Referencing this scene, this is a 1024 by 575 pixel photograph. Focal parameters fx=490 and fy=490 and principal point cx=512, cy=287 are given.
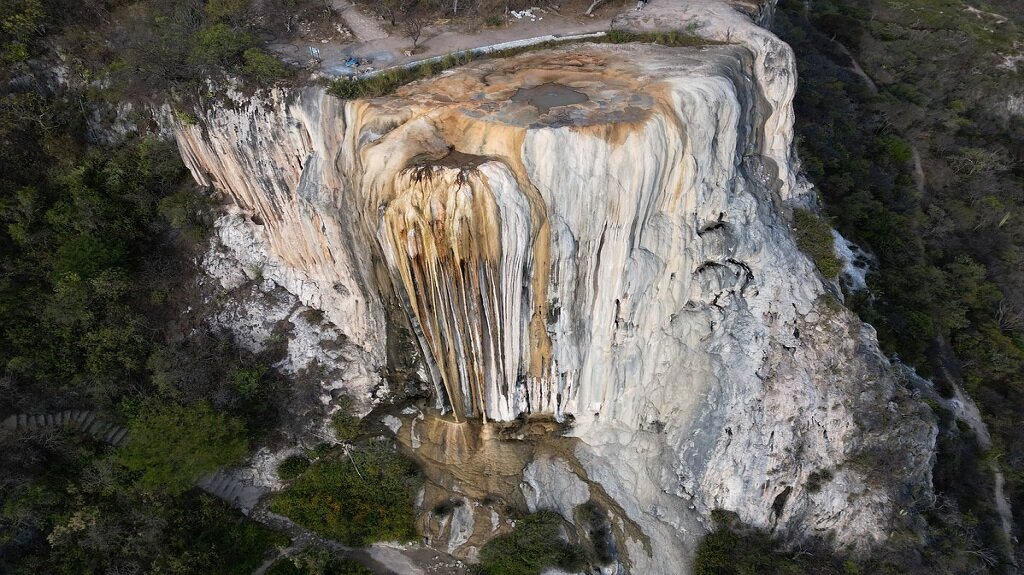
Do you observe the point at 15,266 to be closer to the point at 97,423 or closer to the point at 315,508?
the point at 97,423

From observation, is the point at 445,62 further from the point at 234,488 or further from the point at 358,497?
the point at 234,488

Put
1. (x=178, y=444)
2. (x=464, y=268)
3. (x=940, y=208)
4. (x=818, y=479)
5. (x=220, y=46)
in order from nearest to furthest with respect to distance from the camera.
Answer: (x=464, y=268)
(x=818, y=479)
(x=220, y=46)
(x=178, y=444)
(x=940, y=208)

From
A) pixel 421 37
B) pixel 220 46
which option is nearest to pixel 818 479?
pixel 421 37

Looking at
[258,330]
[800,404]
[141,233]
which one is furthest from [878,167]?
[141,233]

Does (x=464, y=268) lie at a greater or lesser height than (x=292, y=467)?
greater

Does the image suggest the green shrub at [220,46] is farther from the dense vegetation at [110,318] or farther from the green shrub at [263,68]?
the green shrub at [263,68]

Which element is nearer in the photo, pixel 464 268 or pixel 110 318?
pixel 464 268

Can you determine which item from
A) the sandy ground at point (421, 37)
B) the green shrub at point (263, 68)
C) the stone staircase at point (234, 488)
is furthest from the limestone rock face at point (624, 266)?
the stone staircase at point (234, 488)
